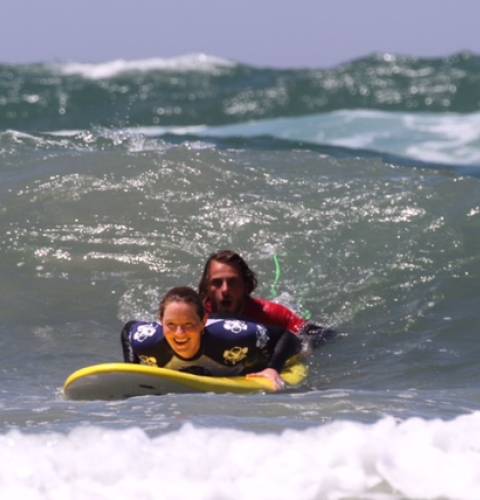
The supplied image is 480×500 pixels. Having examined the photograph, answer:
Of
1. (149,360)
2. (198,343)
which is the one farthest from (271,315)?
(149,360)

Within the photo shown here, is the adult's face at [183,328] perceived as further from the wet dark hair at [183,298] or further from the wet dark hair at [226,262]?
the wet dark hair at [226,262]

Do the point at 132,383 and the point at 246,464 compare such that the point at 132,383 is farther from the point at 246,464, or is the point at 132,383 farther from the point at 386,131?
the point at 386,131

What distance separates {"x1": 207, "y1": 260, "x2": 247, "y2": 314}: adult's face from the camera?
727cm

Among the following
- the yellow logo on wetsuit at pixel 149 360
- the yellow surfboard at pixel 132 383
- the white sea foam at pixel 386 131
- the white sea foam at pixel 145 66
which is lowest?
the yellow surfboard at pixel 132 383

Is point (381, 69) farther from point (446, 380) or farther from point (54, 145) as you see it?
point (446, 380)

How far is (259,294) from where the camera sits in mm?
8922

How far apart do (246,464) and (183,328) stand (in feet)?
5.75

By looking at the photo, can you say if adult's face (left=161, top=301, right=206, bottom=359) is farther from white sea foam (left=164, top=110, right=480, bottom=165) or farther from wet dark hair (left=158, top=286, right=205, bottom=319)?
white sea foam (left=164, top=110, right=480, bottom=165)

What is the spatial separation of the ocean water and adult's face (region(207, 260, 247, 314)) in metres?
0.49

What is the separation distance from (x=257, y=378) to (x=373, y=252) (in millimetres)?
2912

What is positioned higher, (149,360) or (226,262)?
(226,262)

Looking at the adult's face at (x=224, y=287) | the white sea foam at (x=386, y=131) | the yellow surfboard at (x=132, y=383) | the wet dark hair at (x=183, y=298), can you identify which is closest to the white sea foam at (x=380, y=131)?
the white sea foam at (x=386, y=131)

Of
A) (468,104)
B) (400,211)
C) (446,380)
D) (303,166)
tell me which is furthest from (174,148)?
(468,104)

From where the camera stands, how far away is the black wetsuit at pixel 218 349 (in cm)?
674
